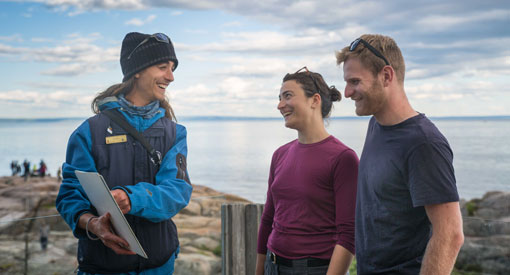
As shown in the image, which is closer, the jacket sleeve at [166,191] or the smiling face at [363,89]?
the smiling face at [363,89]

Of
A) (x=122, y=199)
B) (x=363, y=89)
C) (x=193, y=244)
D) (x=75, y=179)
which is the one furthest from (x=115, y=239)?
(x=193, y=244)

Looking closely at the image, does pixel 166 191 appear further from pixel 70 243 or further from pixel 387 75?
pixel 70 243

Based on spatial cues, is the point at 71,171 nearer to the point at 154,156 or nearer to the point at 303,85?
the point at 154,156

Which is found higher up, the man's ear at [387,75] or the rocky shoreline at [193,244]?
the man's ear at [387,75]

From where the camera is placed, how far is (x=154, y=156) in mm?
2602

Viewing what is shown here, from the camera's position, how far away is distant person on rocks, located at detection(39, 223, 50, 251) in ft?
14.9

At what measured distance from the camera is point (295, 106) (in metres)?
3.04

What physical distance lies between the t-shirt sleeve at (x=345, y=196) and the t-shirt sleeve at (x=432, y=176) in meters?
0.69

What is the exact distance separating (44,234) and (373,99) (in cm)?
348

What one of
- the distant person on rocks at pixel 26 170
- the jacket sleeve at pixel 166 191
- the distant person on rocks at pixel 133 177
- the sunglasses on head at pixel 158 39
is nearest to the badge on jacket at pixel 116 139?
the distant person on rocks at pixel 133 177

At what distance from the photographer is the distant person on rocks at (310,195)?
8.82 ft

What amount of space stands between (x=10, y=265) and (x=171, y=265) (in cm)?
262

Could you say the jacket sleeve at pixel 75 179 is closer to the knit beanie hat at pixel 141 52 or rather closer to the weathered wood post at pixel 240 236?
the knit beanie hat at pixel 141 52

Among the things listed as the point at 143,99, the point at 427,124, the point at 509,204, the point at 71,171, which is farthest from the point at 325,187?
the point at 509,204
